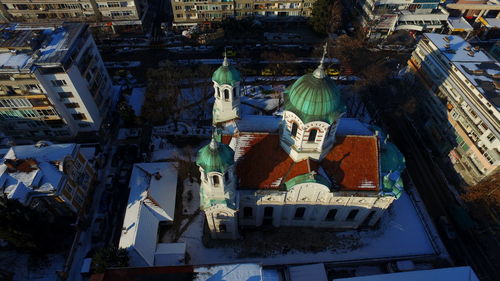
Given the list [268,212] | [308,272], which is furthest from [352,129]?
[308,272]

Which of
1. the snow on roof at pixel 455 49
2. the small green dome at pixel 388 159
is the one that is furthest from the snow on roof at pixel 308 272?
the snow on roof at pixel 455 49

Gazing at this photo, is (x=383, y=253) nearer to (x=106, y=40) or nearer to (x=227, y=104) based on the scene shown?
(x=227, y=104)

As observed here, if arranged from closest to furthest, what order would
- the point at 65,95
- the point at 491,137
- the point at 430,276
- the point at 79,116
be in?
the point at 430,276 < the point at 491,137 < the point at 65,95 < the point at 79,116

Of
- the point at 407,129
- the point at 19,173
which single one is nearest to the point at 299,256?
the point at 407,129

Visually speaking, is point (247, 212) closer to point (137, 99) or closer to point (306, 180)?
point (306, 180)

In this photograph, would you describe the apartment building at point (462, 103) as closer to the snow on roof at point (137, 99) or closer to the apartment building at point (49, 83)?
the snow on roof at point (137, 99)
